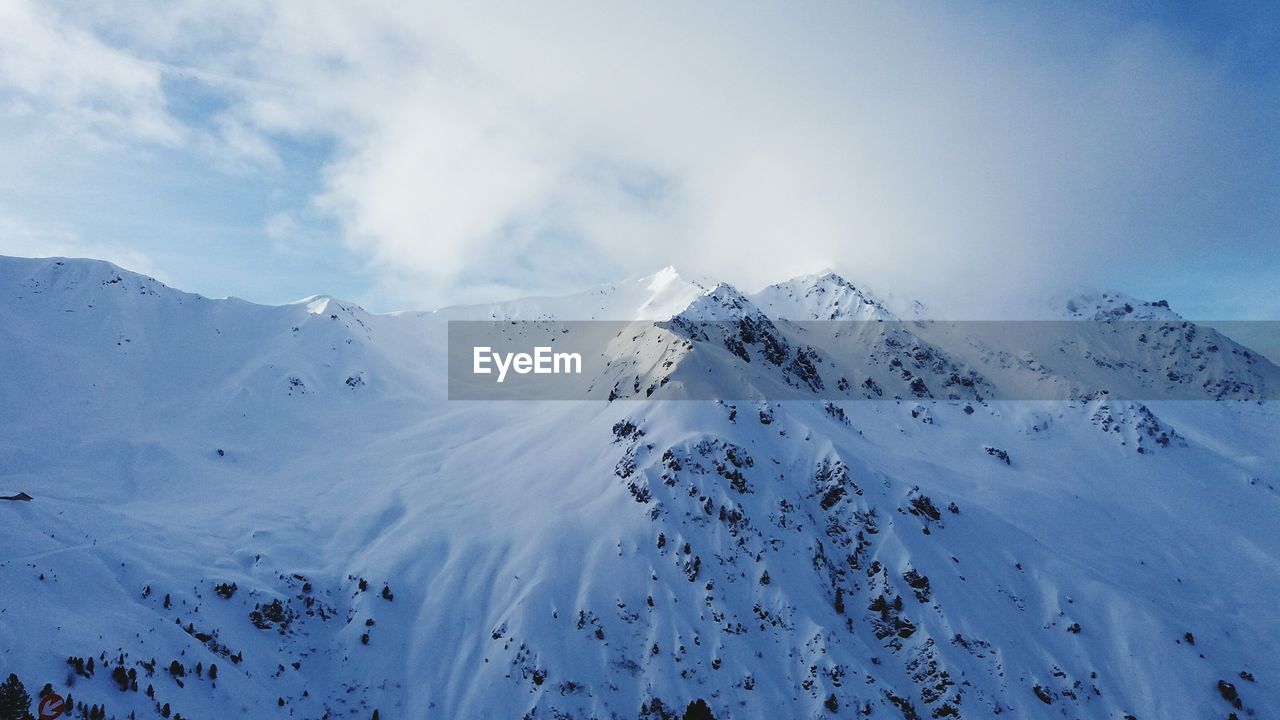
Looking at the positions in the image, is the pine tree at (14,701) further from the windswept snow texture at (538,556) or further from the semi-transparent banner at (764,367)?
the semi-transparent banner at (764,367)

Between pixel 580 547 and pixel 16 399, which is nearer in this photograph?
pixel 580 547

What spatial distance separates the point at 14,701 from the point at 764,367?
122 meters

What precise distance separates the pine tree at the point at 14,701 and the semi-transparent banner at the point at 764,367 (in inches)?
3087

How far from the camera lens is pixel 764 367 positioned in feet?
449

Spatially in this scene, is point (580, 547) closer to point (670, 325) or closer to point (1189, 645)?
point (670, 325)

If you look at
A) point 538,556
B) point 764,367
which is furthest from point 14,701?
point 764,367

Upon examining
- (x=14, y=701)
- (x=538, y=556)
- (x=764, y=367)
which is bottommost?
(x=14, y=701)

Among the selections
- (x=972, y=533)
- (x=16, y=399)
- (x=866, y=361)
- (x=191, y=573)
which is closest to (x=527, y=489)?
(x=191, y=573)

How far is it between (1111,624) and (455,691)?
80.6m

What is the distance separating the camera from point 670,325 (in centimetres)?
13388

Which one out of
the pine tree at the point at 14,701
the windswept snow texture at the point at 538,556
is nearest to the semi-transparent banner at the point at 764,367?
the windswept snow texture at the point at 538,556

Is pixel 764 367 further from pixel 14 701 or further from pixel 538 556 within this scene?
pixel 14 701

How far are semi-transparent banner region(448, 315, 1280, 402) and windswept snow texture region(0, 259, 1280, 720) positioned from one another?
7513 mm

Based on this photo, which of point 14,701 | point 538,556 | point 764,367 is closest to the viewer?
point 14,701
